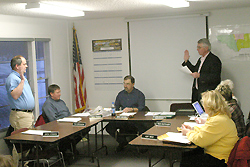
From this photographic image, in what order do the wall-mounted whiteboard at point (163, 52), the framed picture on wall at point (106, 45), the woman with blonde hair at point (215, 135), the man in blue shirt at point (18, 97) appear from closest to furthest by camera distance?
the woman with blonde hair at point (215, 135)
the man in blue shirt at point (18, 97)
the wall-mounted whiteboard at point (163, 52)
the framed picture on wall at point (106, 45)

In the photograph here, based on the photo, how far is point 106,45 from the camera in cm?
720

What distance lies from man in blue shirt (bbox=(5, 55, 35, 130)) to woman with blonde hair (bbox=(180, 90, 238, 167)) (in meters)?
3.03

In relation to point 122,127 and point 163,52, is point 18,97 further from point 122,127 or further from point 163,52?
point 163,52

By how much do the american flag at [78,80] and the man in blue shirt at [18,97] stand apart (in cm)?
202

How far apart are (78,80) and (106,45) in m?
1.06

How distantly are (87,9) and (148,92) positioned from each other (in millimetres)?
2423

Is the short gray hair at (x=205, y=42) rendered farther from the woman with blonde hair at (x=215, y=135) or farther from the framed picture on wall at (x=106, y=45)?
the woman with blonde hair at (x=215, y=135)

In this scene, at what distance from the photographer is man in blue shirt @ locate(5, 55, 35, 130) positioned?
5.11m

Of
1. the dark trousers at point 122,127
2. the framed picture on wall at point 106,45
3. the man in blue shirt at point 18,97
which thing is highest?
the framed picture on wall at point 106,45

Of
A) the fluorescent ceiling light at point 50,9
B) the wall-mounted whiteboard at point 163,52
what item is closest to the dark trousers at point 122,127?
the wall-mounted whiteboard at point 163,52

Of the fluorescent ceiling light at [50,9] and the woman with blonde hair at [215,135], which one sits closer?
the woman with blonde hair at [215,135]

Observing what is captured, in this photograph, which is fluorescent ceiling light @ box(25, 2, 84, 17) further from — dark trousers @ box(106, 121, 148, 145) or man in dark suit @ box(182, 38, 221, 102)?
man in dark suit @ box(182, 38, 221, 102)

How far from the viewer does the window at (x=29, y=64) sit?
5617 mm

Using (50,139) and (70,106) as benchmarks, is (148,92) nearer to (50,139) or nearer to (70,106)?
(70,106)
